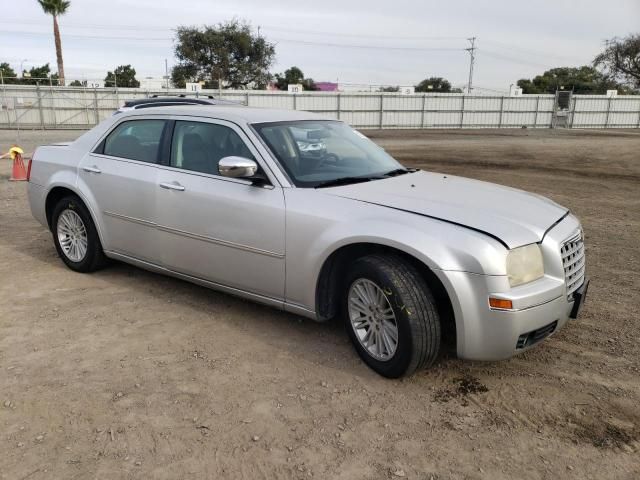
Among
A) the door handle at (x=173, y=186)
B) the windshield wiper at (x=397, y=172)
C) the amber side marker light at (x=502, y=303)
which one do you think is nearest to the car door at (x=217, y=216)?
the door handle at (x=173, y=186)

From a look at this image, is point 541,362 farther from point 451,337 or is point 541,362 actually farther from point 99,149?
point 99,149

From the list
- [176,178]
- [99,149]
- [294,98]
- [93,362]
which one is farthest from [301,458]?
[294,98]

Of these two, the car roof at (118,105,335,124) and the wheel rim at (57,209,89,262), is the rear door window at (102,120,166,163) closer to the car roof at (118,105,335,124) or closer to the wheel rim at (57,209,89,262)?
the car roof at (118,105,335,124)

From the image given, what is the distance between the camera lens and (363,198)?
3.72 m

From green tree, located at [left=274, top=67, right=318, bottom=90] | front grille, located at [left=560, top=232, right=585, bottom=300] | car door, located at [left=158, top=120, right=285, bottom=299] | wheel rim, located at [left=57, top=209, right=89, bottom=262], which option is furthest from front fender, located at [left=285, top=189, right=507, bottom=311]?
green tree, located at [left=274, top=67, right=318, bottom=90]

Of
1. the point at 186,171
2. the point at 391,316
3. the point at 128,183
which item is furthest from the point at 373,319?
the point at 128,183

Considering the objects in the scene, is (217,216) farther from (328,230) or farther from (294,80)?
(294,80)

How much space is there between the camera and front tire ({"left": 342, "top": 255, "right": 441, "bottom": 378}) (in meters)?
3.32

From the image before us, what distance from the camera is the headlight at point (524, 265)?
126 inches

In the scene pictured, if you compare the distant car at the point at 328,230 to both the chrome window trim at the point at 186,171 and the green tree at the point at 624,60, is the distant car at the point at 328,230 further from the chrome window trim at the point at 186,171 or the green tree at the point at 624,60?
the green tree at the point at 624,60

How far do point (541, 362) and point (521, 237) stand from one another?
103 cm

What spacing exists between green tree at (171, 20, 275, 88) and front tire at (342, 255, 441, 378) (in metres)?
47.3

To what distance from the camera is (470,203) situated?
3684 mm

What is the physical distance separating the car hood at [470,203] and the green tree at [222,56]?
46.7m
